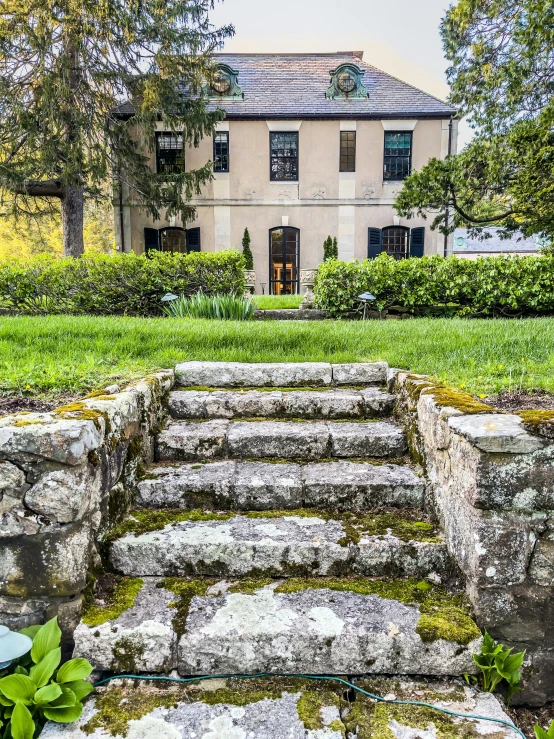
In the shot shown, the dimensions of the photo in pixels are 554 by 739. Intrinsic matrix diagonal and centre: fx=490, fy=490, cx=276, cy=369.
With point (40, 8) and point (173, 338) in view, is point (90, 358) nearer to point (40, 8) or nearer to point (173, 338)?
point (173, 338)

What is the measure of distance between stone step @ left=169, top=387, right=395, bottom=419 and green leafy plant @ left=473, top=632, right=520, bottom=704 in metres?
1.58

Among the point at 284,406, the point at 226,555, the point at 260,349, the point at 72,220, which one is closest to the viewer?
the point at 226,555

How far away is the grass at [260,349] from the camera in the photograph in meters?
3.24

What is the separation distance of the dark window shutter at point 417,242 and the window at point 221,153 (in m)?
6.66

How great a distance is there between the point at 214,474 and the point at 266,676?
1024 mm

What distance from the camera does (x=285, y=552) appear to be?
2176mm

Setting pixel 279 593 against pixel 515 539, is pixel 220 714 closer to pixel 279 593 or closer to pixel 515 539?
pixel 279 593

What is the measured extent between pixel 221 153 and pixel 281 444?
15776 mm

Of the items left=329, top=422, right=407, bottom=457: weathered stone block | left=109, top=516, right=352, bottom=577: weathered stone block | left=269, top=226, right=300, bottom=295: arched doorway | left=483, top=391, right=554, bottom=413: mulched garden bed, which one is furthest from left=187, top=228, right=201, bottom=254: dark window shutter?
left=109, top=516, right=352, bottom=577: weathered stone block

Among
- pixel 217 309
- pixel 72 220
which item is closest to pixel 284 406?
pixel 217 309

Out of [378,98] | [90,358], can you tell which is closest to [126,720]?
[90,358]

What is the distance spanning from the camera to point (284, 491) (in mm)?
2523

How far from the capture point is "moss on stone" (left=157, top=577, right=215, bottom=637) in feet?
6.14

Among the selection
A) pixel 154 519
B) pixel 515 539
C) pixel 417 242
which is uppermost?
pixel 417 242
